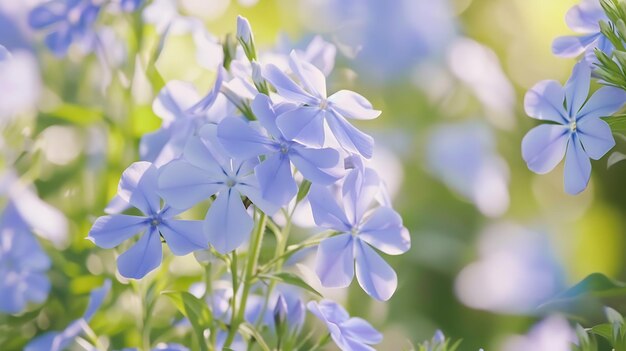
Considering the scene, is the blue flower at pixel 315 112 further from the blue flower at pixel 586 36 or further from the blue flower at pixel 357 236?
the blue flower at pixel 586 36

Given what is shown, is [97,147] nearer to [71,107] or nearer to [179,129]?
[71,107]

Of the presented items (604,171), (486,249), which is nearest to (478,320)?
(486,249)

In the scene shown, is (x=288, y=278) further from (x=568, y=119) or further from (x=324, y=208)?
(x=568, y=119)

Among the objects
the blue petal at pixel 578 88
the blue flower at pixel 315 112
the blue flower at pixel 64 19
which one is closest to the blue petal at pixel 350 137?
the blue flower at pixel 315 112

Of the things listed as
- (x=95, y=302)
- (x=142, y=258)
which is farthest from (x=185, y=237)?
(x=95, y=302)

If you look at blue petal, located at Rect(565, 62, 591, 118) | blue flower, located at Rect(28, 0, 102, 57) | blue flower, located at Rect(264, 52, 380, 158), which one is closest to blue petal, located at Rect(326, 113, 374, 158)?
blue flower, located at Rect(264, 52, 380, 158)

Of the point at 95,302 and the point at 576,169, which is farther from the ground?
the point at 576,169

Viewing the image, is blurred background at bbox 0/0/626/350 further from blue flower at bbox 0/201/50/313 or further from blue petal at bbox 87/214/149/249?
blue petal at bbox 87/214/149/249
